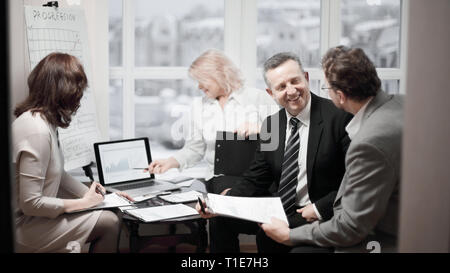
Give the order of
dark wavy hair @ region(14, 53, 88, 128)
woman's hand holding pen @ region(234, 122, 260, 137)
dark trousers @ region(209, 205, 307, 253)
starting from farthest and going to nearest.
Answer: woman's hand holding pen @ region(234, 122, 260, 137) < dark trousers @ region(209, 205, 307, 253) < dark wavy hair @ region(14, 53, 88, 128)

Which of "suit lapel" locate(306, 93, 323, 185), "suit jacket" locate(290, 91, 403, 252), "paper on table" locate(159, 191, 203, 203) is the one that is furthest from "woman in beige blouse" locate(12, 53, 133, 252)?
"suit jacket" locate(290, 91, 403, 252)

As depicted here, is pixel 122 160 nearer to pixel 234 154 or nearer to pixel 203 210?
pixel 234 154

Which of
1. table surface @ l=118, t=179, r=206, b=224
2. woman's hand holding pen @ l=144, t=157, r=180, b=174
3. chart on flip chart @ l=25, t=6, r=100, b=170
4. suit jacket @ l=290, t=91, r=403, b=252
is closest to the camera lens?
suit jacket @ l=290, t=91, r=403, b=252

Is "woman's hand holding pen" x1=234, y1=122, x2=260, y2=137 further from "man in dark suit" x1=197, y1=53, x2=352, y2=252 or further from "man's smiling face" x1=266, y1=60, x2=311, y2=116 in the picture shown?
"man's smiling face" x1=266, y1=60, x2=311, y2=116

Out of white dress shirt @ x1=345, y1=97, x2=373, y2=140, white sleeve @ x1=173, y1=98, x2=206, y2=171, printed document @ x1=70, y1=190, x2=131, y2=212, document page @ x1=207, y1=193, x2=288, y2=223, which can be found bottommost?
printed document @ x1=70, y1=190, x2=131, y2=212

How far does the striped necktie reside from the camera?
1.85 m

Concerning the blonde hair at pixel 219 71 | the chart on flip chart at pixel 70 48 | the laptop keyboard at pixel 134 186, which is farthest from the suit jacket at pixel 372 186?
the chart on flip chart at pixel 70 48

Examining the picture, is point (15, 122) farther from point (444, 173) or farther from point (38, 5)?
point (444, 173)

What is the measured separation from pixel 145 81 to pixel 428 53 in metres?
1.83

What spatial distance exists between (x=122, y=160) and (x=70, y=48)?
660 millimetres

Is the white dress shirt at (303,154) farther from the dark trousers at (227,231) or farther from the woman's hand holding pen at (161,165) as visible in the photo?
the woman's hand holding pen at (161,165)

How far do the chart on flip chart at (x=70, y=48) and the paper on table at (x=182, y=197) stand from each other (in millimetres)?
570

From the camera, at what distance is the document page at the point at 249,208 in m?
1.59

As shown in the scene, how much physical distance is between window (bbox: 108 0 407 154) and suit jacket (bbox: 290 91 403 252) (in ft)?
3.75
